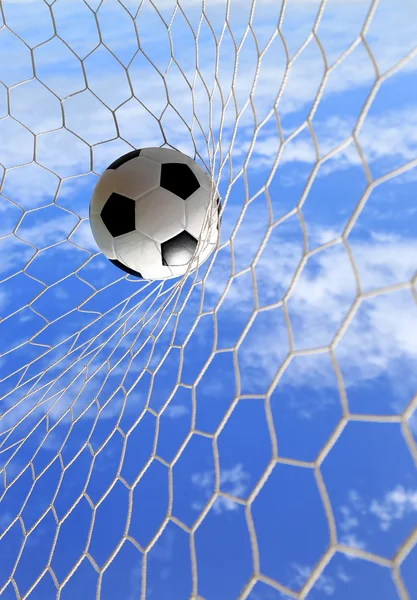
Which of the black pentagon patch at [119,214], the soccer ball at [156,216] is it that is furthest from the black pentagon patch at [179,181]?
the black pentagon patch at [119,214]

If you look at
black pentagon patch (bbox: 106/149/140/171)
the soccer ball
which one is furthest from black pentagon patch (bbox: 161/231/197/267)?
black pentagon patch (bbox: 106/149/140/171)

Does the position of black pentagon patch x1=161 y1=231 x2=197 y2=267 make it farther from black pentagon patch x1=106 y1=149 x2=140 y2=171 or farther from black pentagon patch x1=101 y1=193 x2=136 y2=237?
black pentagon patch x1=106 y1=149 x2=140 y2=171

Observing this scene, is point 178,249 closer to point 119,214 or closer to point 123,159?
point 119,214

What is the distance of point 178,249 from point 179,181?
0.84 ft

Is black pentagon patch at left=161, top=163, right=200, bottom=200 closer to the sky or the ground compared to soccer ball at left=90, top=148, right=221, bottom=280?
closer to the sky

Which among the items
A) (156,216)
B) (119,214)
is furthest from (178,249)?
(119,214)

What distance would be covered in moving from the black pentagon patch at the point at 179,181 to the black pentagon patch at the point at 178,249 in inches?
6.0

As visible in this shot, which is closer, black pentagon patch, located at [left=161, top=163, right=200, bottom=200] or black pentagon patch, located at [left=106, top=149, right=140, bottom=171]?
black pentagon patch, located at [left=161, top=163, right=200, bottom=200]

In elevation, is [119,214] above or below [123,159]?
below

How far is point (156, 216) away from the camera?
242cm

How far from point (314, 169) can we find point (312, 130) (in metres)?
0.13

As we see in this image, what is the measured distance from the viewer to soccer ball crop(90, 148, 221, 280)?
2.43 metres

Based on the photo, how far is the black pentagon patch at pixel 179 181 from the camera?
8.05ft

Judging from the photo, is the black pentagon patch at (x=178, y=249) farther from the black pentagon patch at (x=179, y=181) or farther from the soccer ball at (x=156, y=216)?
the black pentagon patch at (x=179, y=181)
